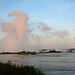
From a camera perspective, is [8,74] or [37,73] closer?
[8,74]

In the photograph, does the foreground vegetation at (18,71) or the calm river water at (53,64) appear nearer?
the foreground vegetation at (18,71)

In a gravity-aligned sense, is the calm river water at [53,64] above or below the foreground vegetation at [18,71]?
below

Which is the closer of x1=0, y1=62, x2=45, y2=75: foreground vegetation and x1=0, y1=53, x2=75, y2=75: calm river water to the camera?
x1=0, y1=62, x2=45, y2=75: foreground vegetation

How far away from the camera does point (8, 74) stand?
19297mm

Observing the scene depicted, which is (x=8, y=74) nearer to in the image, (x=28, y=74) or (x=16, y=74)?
(x=16, y=74)

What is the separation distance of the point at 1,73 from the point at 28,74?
2.97 meters

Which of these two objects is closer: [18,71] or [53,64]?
[18,71]

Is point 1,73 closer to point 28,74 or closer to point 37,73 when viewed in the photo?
point 28,74

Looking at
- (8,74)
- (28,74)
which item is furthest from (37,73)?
(8,74)

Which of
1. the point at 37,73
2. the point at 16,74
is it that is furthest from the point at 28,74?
the point at 37,73

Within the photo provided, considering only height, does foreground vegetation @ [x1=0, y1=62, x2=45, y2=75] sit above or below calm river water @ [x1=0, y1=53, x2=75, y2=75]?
above

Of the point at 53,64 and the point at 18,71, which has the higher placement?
the point at 18,71

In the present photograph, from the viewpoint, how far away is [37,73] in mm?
21891

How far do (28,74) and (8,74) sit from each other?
2.19m
